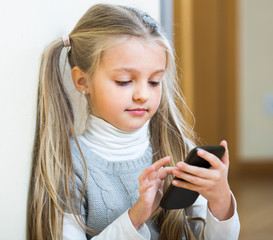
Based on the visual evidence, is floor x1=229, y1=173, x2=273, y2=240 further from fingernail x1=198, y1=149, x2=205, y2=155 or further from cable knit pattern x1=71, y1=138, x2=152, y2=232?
fingernail x1=198, y1=149, x2=205, y2=155

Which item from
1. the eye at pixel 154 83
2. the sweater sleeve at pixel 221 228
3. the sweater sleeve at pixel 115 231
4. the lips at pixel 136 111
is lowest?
the sweater sleeve at pixel 221 228

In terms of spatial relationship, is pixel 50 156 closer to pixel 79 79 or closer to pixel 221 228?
pixel 79 79

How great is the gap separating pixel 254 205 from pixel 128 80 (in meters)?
1.76

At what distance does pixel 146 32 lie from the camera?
0.99 metres

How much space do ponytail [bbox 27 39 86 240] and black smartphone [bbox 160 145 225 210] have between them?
7.9 inches

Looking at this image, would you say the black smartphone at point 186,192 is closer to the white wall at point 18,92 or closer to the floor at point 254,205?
the white wall at point 18,92

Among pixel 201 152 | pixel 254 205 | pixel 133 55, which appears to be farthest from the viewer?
pixel 254 205

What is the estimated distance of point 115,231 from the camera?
3.09ft

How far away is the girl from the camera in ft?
3.13

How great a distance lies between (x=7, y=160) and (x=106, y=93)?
24cm

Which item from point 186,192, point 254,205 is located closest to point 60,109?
point 186,192

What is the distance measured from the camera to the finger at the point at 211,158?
0.86m

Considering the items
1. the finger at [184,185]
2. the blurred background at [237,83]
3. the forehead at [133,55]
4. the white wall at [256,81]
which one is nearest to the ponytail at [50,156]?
the forehead at [133,55]

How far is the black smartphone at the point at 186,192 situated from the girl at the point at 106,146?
0.02 meters
